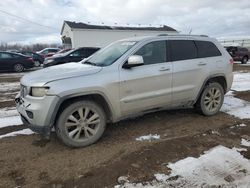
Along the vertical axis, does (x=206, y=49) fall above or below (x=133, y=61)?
above

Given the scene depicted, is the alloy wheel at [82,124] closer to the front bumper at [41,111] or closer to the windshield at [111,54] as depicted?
the front bumper at [41,111]

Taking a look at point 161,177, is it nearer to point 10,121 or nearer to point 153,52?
point 153,52

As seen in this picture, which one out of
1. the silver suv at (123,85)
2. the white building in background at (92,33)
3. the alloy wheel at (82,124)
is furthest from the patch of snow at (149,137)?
the white building in background at (92,33)

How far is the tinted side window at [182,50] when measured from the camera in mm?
5570

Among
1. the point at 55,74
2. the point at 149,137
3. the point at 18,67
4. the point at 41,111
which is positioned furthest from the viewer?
the point at 18,67

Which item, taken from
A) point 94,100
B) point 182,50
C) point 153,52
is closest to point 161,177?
point 94,100

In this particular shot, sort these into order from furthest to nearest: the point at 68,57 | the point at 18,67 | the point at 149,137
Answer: the point at 18,67
the point at 68,57
the point at 149,137

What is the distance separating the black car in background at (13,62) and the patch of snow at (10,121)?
12679 mm

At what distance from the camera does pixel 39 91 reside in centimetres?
421

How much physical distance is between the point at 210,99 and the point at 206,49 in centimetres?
112

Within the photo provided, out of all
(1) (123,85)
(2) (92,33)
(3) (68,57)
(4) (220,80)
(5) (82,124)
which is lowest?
(5) (82,124)

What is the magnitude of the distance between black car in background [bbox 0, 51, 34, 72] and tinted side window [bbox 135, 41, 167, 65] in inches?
587

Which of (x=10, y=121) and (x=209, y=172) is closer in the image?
(x=209, y=172)

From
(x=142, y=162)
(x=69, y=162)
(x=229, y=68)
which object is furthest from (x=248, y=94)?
(x=69, y=162)
